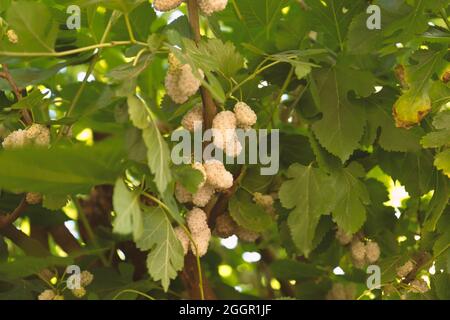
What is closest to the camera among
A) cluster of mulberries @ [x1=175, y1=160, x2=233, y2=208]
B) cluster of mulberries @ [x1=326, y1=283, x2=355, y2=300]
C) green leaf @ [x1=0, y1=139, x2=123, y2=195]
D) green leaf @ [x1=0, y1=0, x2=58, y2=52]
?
green leaf @ [x1=0, y1=139, x2=123, y2=195]

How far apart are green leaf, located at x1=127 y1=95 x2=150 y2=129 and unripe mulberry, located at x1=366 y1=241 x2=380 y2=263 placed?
17.0 inches

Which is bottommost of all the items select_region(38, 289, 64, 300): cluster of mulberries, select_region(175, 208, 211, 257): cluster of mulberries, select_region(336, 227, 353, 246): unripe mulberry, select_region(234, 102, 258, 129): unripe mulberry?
select_region(38, 289, 64, 300): cluster of mulberries

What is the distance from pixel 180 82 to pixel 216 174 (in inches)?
4.1

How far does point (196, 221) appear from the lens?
84 centimetres

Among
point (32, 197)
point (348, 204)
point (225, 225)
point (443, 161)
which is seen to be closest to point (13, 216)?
point (32, 197)

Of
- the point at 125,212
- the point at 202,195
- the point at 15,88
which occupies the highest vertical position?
the point at 15,88

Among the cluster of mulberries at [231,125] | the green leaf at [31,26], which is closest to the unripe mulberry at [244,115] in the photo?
the cluster of mulberries at [231,125]

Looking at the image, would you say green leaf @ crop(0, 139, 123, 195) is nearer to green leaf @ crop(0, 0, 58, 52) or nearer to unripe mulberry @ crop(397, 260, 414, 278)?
green leaf @ crop(0, 0, 58, 52)

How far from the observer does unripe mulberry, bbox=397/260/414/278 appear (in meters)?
0.96

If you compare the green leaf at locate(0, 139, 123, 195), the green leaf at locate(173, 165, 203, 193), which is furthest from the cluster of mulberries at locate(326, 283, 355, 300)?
the green leaf at locate(0, 139, 123, 195)

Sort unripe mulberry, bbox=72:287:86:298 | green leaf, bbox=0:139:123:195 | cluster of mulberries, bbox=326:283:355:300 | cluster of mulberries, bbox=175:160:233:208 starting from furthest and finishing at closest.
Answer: cluster of mulberries, bbox=326:283:355:300
unripe mulberry, bbox=72:287:86:298
cluster of mulberries, bbox=175:160:233:208
green leaf, bbox=0:139:123:195

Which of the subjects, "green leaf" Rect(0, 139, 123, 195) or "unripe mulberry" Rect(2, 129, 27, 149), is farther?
"unripe mulberry" Rect(2, 129, 27, 149)

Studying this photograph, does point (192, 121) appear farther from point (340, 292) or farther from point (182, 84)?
point (340, 292)

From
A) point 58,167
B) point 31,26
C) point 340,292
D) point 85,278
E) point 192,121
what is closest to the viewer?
point 58,167
